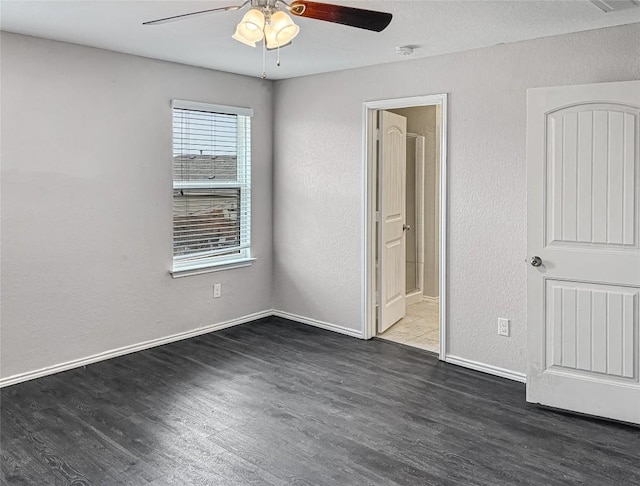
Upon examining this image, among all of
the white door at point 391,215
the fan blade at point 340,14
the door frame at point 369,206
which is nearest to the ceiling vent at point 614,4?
the fan blade at point 340,14

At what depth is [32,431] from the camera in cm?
301

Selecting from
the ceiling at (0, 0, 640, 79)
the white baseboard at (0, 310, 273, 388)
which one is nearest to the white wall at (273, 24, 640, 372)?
the ceiling at (0, 0, 640, 79)

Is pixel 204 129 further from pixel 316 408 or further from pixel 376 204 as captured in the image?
pixel 316 408

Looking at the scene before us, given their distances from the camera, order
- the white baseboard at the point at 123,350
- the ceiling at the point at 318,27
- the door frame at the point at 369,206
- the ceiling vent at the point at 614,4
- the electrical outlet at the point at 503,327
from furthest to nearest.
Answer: the door frame at the point at 369,206, the electrical outlet at the point at 503,327, the white baseboard at the point at 123,350, the ceiling at the point at 318,27, the ceiling vent at the point at 614,4

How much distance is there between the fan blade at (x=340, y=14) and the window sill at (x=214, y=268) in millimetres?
2927

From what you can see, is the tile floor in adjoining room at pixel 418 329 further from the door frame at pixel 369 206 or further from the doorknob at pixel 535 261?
Result: the doorknob at pixel 535 261

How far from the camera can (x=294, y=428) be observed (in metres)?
3.07

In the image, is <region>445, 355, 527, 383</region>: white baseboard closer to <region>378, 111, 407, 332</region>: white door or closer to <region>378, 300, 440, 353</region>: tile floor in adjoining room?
<region>378, 300, 440, 353</region>: tile floor in adjoining room

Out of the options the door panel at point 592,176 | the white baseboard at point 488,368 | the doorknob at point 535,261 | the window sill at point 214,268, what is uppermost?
the door panel at point 592,176

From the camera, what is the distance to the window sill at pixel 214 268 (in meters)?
4.64

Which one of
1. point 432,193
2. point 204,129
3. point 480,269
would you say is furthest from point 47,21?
point 432,193

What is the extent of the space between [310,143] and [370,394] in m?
2.46

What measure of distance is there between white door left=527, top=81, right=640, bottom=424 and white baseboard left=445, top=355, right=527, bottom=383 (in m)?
0.40

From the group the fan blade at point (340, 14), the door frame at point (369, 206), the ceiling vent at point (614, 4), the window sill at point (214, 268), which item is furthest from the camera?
the window sill at point (214, 268)
